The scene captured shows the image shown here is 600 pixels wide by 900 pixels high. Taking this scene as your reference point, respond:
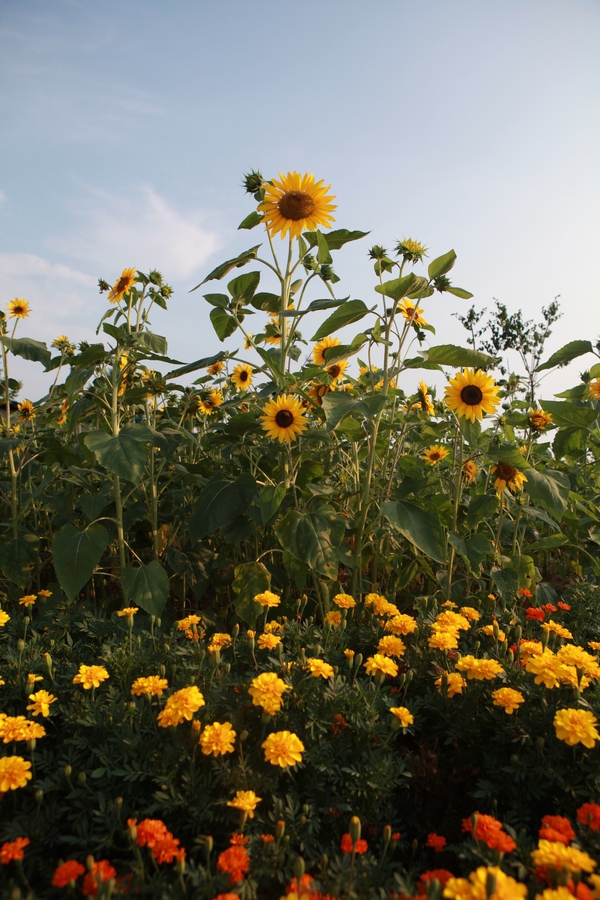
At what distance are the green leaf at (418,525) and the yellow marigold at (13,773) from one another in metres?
1.41

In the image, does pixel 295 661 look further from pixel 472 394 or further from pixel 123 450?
pixel 472 394

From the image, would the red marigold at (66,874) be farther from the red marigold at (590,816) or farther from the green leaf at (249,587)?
the green leaf at (249,587)

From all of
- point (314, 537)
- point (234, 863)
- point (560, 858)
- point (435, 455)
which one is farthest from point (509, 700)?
point (435, 455)

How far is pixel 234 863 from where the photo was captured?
3.47 ft

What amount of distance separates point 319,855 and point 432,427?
79.1 inches

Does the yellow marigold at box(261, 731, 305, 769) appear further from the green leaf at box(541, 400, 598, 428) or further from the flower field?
the green leaf at box(541, 400, 598, 428)

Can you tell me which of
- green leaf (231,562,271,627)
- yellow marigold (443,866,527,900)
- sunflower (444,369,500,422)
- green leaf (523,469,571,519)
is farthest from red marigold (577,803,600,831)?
sunflower (444,369,500,422)

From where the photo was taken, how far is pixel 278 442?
2537mm

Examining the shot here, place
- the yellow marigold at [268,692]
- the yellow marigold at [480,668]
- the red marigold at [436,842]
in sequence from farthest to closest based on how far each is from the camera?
1. the yellow marigold at [480,668]
2. the yellow marigold at [268,692]
3. the red marigold at [436,842]

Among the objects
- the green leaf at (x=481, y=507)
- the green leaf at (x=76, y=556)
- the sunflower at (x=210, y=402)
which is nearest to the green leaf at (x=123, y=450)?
the green leaf at (x=76, y=556)

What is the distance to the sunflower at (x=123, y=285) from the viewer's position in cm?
323

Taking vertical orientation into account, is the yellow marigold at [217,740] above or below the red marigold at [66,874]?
above

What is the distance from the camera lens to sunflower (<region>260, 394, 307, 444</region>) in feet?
7.82

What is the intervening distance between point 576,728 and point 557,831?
Answer: 0.79 ft
